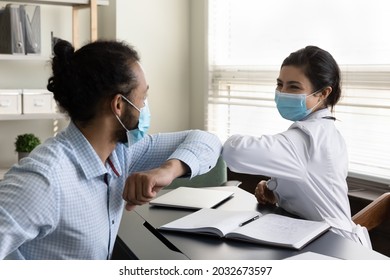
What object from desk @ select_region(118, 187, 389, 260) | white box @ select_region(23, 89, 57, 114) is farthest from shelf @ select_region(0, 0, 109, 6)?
desk @ select_region(118, 187, 389, 260)

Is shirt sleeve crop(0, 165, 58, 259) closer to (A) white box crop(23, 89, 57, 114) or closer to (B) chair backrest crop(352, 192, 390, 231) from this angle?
(B) chair backrest crop(352, 192, 390, 231)

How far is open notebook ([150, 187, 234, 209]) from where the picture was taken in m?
1.69

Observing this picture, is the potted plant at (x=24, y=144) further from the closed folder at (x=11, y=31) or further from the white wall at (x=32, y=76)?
the closed folder at (x=11, y=31)

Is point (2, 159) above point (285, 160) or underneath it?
underneath

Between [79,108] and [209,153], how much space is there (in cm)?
44

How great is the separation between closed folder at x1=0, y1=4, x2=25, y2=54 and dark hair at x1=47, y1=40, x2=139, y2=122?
2009 millimetres

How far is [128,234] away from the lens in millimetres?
1465

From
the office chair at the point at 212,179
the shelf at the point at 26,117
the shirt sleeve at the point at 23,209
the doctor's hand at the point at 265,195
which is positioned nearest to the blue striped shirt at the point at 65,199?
the shirt sleeve at the point at 23,209

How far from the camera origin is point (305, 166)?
1630mm

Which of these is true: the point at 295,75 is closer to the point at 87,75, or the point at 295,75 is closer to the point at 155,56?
the point at 87,75

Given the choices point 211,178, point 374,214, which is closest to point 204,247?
point 374,214

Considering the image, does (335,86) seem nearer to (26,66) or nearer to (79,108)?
(79,108)

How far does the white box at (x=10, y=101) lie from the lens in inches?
121
